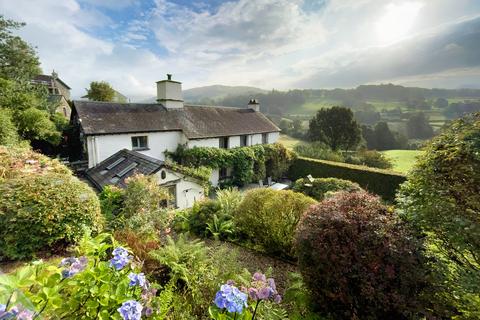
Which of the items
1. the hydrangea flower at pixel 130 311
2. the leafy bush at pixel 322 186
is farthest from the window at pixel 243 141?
the hydrangea flower at pixel 130 311

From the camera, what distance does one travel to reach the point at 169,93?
71.9 ft

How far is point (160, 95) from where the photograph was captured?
22.2 meters

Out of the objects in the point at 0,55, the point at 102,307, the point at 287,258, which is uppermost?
the point at 0,55

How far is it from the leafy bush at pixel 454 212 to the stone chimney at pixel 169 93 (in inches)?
833

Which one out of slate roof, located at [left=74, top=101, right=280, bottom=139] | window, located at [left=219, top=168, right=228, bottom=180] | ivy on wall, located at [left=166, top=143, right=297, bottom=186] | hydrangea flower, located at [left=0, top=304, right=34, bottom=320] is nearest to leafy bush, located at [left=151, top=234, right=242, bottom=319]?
hydrangea flower, located at [left=0, top=304, right=34, bottom=320]

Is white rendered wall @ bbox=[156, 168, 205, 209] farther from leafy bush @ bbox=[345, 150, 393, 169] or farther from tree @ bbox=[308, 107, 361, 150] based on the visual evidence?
tree @ bbox=[308, 107, 361, 150]

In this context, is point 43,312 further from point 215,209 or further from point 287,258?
point 215,209

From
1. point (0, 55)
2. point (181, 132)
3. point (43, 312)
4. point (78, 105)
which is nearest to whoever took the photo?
point (43, 312)

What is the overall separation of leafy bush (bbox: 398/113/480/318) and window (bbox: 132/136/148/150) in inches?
702

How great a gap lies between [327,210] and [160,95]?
69.4 ft

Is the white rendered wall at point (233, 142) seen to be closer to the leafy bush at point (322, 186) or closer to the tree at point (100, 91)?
the leafy bush at point (322, 186)

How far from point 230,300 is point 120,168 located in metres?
13.1

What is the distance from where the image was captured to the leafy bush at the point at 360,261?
3566 millimetres

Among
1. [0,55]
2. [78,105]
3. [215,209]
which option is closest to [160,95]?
[78,105]
